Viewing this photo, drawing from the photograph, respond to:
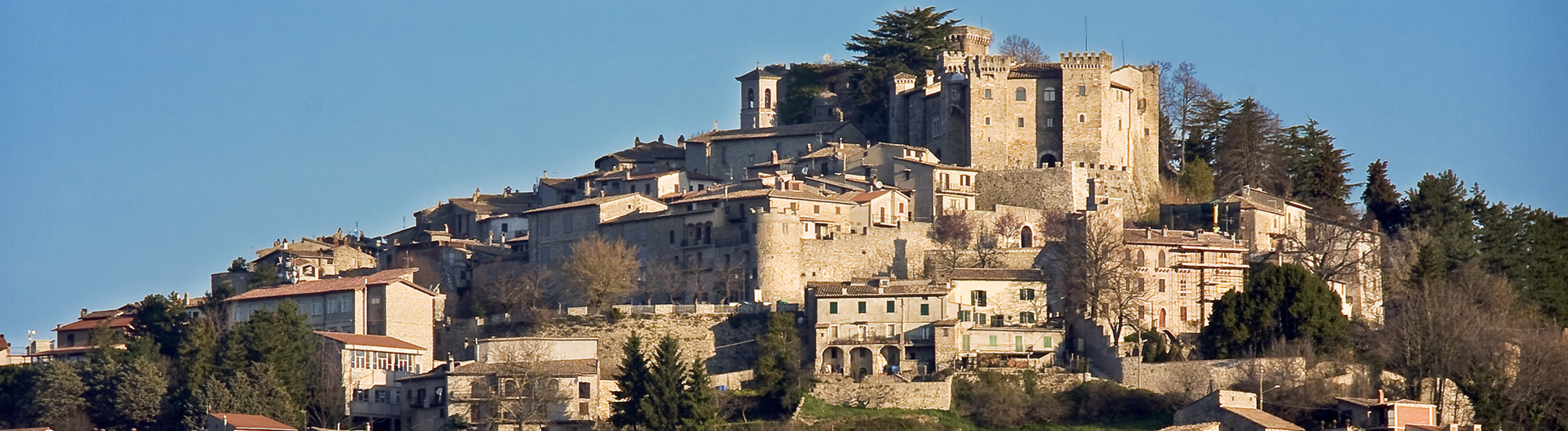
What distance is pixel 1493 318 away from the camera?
233 feet

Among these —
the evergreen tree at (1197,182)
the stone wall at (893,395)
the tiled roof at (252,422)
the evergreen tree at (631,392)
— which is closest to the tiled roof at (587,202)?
the evergreen tree at (631,392)

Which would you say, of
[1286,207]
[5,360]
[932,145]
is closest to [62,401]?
[5,360]

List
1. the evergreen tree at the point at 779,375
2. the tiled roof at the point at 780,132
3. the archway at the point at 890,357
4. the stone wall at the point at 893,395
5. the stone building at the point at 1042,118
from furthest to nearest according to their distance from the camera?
1. the tiled roof at the point at 780,132
2. the stone building at the point at 1042,118
3. the archway at the point at 890,357
4. the stone wall at the point at 893,395
5. the evergreen tree at the point at 779,375

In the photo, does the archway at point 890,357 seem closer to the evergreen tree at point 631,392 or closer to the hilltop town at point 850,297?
the hilltop town at point 850,297

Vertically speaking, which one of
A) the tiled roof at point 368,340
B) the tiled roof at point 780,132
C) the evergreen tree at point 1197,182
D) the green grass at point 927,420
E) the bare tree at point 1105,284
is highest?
the tiled roof at point 780,132

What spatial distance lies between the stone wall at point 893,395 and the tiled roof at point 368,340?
541 inches

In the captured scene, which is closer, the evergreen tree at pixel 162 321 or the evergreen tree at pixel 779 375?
the evergreen tree at pixel 779 375

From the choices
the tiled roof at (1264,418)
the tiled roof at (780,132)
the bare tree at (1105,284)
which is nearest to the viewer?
the tiled roof at (1264,418)

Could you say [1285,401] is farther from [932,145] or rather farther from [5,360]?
[5,360]

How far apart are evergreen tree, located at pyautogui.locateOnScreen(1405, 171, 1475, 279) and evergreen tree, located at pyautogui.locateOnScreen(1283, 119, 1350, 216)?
607 centimetres

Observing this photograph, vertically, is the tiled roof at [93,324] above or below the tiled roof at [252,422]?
above

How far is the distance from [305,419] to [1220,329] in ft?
84.7

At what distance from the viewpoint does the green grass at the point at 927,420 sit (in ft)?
219

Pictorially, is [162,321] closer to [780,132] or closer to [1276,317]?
[780,132]
